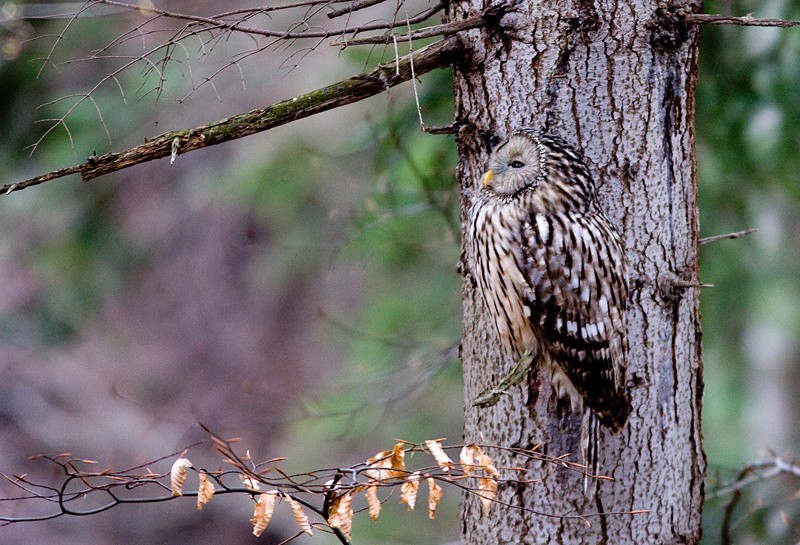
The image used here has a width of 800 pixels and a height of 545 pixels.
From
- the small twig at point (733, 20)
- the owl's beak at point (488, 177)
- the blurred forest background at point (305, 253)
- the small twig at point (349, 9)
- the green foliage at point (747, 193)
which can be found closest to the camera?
the small twig at point (349, 9)

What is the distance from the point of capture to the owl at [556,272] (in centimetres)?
308

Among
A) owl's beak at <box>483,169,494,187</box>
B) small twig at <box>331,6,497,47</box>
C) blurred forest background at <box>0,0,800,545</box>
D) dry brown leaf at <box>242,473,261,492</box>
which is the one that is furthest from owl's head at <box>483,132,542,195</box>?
dry brown leaf at <box>242,473,261,492</box>

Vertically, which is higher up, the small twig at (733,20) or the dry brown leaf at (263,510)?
the small twig at (733,20)

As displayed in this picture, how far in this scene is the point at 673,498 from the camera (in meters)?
3.17

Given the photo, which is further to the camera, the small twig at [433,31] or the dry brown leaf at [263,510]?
the small twig at [433,31]

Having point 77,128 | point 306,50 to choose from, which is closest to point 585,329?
point 306,50

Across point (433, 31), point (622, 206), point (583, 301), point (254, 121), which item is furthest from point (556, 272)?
point (254, 121)

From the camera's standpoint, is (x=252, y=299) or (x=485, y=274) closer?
(x=485, y=274)

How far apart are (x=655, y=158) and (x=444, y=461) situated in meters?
1.34

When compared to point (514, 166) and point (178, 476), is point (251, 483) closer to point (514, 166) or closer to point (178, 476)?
point (178, 476)

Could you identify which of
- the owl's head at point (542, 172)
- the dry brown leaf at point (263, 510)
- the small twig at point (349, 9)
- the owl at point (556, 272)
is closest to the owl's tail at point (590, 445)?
the owl at point (556, 272)

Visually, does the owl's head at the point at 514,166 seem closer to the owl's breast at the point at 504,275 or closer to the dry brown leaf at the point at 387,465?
the owl's breast at the point at 504,275

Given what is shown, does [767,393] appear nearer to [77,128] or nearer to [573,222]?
[573,222]

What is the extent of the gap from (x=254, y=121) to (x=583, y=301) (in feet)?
4.23
